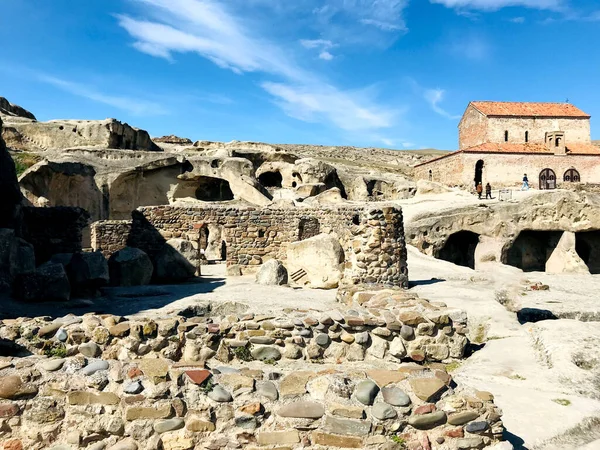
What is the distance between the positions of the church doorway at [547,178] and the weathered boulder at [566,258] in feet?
55.8

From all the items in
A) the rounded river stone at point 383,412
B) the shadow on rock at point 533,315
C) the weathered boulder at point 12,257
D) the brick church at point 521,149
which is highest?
the brick church at point 521,149

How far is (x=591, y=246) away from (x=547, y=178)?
15261mm

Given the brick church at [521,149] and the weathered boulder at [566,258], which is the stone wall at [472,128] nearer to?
the brick church at [521,149]

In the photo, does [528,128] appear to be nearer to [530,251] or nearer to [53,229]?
[530,251]

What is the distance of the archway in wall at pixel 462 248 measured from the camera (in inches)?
766

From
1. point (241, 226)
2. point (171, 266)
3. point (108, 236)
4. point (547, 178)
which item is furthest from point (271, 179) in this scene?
point (547, 178)

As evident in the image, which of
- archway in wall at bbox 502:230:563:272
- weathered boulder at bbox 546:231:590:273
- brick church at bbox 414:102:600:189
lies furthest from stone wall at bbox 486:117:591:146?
weathered boulder at bbox 546:231:590:273

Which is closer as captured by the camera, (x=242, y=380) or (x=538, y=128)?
(x=242, y=380)

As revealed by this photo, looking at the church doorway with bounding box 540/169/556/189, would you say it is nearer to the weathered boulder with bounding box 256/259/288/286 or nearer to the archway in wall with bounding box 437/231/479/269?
the archway in wall with bounding box 437/231/479/269

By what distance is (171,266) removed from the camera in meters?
10.2

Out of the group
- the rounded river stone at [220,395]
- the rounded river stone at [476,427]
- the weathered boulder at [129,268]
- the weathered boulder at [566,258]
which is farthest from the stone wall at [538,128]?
the rounded river stone at [220,395]

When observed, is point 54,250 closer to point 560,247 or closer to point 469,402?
point 469,402

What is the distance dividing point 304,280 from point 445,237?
9.25 metres

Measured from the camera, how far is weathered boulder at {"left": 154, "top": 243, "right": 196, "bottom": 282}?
10.1 m
